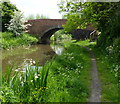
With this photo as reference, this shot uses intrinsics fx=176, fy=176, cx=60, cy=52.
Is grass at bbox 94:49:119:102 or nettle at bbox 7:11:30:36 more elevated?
nettle at bbox 7:11:30:36

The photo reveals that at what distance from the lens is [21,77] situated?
4770 millimetres

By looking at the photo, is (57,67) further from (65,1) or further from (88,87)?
(65,1)

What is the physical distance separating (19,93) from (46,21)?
28204 mm

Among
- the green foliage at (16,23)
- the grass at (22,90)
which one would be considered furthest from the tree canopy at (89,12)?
the green foliage at (16,23)

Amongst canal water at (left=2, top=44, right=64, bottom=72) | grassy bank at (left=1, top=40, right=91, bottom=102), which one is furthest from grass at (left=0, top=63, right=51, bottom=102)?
canal water at (left=2, top=44, right=64, bottom=72)

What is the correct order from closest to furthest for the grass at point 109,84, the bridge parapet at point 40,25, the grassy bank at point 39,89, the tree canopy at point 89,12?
the grassy bank at point 39,89 → the grass at point 109,84 → the tree canopy at point 89,12 → the bridge parapet at point 40,25

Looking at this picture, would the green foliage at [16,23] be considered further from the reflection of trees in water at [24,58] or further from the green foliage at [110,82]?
the green foliage at [110,82]

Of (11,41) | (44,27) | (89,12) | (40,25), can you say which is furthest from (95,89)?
(40,25)

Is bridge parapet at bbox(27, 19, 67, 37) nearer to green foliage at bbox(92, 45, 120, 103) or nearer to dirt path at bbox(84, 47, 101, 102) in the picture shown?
green foliage at bbox(92, 45, 120, 103)

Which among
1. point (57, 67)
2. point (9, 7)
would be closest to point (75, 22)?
point (57, 67)

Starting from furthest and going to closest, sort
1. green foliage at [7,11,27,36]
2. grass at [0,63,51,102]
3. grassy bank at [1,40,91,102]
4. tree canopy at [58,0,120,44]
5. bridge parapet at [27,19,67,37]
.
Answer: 1. bridge parapet at [27,19,67,37]
2. green foliage at [7,11,27,36]
3. tree canopy at [58,0,120,44]
4. grassy bank at [1,40,91,102]
5. grass at [0,63,51,102]

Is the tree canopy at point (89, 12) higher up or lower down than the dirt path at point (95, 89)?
higher up

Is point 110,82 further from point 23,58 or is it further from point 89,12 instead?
point 23,58

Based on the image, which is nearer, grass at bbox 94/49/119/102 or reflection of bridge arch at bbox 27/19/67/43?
grass at bbox 94/49/119/102
